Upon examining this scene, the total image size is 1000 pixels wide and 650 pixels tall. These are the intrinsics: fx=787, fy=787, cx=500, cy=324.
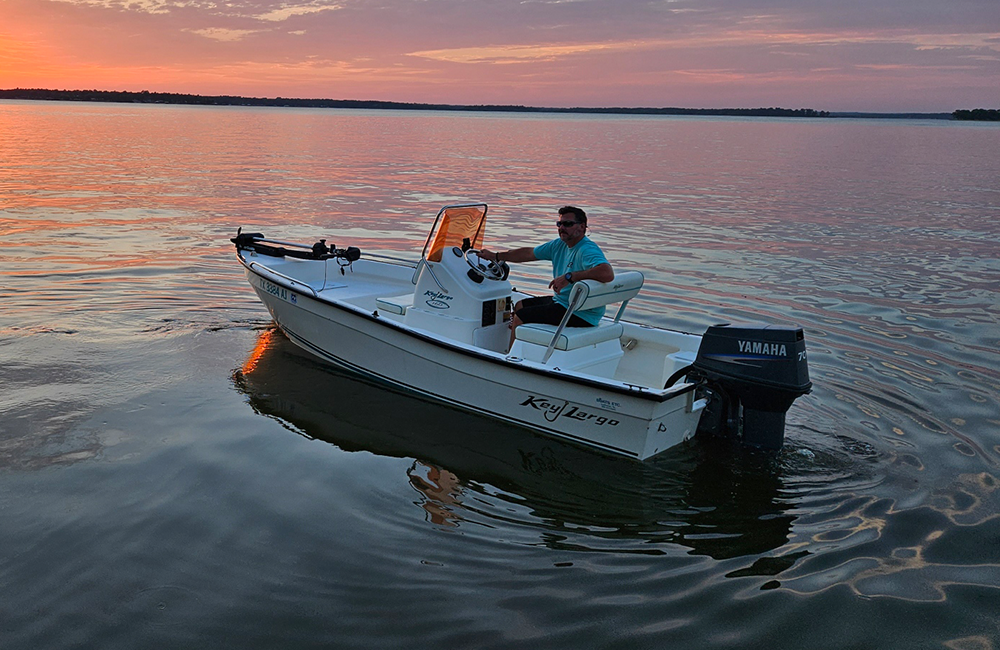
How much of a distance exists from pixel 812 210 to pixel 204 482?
18.0 m

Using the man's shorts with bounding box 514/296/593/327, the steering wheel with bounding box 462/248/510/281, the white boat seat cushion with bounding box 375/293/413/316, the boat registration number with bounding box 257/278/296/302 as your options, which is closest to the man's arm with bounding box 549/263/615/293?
the man's shorts with bounding box 514/296/593/327

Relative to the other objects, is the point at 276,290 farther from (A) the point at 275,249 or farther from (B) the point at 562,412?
(B) the point at 562,412

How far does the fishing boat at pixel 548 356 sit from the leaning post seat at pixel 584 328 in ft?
0.04

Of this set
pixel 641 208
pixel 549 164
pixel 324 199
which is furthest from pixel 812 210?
pixel 549 164

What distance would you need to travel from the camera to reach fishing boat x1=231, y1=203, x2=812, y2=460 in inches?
234

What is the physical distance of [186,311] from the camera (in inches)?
390

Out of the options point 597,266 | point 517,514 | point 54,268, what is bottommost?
point 517,514

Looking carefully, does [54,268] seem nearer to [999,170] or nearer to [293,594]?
[293,594]

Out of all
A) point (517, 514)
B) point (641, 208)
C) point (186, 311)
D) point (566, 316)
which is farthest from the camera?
point (641, 208)

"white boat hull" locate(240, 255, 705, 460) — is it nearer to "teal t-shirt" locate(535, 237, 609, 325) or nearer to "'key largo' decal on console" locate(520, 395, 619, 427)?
"'key largo' decal on console" locate(520, 395, 619, 427)

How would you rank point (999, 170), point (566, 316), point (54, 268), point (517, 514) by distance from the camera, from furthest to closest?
point (999, 170) < point (54, 268) < point (566, 316) < point (517, 514)

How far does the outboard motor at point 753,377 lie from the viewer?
573 centimetres

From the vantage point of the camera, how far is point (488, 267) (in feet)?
25.1

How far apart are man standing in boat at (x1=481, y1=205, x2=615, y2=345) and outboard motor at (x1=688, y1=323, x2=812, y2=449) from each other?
40.1 inches
